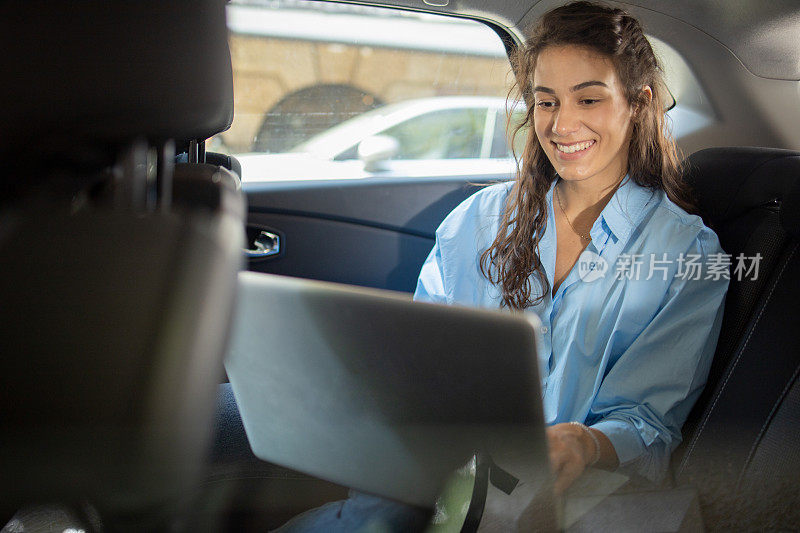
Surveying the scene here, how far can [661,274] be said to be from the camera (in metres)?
1.19

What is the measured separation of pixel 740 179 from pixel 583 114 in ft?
0.97

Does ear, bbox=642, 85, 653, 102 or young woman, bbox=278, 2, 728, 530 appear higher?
ear, bbox=642, 85, 653, 102

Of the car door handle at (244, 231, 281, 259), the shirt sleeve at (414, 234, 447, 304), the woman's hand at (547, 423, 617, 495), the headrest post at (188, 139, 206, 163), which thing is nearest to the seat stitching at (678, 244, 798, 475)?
the woman's hand at (547, 423, 617, 495)

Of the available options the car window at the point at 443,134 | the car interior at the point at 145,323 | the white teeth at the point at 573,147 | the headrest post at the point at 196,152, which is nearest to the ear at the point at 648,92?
the white teeth at the point at 573,147

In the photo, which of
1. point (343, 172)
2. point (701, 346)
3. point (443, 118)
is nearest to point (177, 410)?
point (701, 346)

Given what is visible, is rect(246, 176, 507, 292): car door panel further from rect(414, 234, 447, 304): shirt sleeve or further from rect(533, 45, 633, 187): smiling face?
rect(533, 45, 633, 187): smiling face

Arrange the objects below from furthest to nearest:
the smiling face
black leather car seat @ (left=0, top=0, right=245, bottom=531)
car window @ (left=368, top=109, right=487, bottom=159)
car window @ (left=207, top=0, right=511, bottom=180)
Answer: car window @ (left=368, top=109, right=487, bottom=159)
car window @ (left=207, top=0, right=511, bottom=180)
the smiling face
black leather car seat @ (left=0, top=0, right=245, bottom=531)

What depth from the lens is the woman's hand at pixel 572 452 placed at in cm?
90

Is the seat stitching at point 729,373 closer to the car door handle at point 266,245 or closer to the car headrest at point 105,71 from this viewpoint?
the car headrest at point 105,71

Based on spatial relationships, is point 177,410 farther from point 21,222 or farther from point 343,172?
point 343,172

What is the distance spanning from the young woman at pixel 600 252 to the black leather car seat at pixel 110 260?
21.7 inches

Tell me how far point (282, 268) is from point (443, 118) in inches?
28.9

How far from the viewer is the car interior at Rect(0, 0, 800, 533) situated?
647 millimetres

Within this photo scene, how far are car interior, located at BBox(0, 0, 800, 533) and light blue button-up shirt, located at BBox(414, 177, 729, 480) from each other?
0.06m
